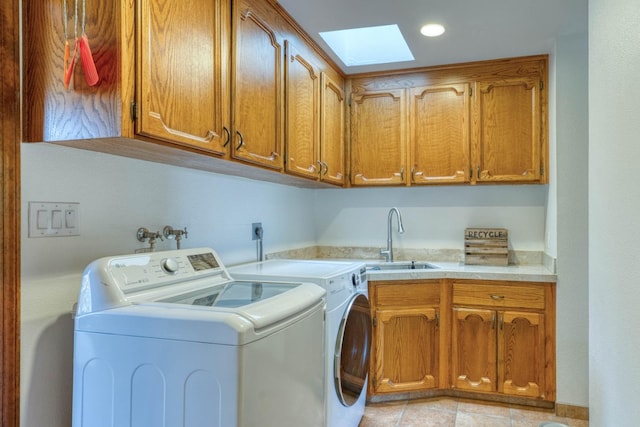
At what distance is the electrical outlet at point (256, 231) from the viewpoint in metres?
2.55

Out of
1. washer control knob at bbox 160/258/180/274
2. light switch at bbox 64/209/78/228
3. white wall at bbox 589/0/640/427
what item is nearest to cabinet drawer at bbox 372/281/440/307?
white wall at bbox 589/0/640/427

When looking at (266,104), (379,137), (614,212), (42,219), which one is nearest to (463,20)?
(379,137)

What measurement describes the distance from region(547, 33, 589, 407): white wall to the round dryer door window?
1128 millimetres

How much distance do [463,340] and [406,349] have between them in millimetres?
356

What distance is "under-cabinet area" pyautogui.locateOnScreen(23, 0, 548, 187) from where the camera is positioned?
1.23m

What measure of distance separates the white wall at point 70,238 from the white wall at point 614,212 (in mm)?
1620

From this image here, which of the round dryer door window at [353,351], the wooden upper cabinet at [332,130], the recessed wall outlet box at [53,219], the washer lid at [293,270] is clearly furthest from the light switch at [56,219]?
the wooden upper cabinet at [332,130]

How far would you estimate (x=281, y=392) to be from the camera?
1276mm

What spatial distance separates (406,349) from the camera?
2.68 meters

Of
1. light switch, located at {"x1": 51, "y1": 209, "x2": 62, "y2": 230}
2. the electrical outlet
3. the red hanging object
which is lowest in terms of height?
the electrical outlet

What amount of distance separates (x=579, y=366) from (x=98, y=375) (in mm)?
2496

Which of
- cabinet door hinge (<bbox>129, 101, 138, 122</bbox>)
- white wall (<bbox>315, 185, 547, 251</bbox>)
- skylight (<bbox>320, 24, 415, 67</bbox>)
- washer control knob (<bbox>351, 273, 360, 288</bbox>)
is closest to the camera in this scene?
cabinet door hinge (<bbox>129, 101, 138, 122</bbox>)

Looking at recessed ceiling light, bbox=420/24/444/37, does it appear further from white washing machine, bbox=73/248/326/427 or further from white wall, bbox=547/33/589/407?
white washing machine, bbox=73/248/326/427

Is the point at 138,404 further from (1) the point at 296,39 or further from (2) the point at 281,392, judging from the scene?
(1) the point at 296,39
